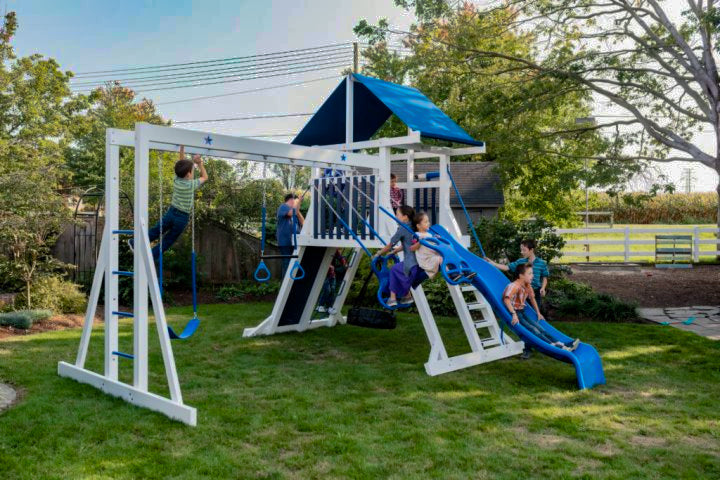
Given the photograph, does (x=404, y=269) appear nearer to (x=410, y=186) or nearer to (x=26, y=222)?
(x=410, y=186)

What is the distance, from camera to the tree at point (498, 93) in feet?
41.4

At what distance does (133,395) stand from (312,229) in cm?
378

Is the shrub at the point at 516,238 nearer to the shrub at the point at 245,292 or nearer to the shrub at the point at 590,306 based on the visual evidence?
the shrub at the point at 590,306

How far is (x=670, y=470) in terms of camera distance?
422 cm

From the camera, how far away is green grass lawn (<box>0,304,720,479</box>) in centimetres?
424

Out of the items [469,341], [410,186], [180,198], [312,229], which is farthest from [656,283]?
[180,198]

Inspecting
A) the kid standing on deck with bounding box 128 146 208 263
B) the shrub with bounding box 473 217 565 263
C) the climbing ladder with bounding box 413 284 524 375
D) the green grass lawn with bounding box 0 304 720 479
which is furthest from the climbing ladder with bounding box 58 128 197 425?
the shrub with bounding box 473 217 565 263

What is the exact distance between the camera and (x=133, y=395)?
5.62m

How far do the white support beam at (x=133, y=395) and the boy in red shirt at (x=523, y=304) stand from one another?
346 centimetres

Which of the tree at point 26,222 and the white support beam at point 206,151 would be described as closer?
the white support beam at point 206,151

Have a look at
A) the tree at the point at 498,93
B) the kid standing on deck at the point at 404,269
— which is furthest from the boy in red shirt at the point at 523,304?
the tree at the point at 498,93

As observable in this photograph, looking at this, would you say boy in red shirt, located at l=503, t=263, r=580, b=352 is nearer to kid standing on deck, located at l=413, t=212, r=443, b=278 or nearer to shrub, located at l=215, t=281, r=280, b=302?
kid standing on deck, located at l=413, t=212, r=443, b=278

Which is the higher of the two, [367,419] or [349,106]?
[349,106]

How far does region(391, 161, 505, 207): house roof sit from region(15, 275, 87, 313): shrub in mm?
11530
